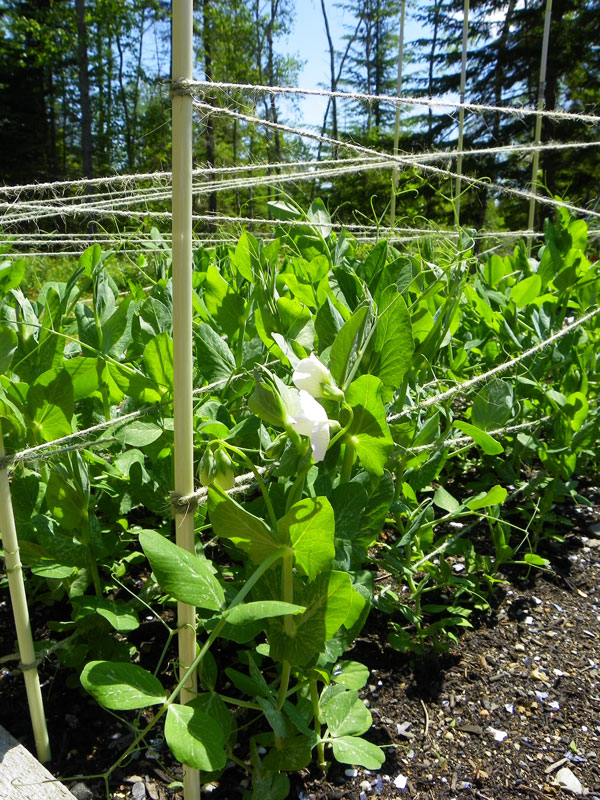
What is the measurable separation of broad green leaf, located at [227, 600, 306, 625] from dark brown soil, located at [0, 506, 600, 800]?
33cm

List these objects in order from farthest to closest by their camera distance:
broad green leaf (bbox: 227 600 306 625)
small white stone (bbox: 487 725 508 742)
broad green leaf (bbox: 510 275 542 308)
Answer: broad green leaf (bbox: 510 275 542 308) < small white stone (bbox: 487 725 508 742) < broad green leaf (bbox: 227 600 306 625)

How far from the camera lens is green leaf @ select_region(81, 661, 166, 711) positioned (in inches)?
25.9

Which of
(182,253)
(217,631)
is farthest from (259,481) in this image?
(182,253)

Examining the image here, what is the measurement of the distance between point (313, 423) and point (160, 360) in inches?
14.7

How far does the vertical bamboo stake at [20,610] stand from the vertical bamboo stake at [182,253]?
0.25 metres

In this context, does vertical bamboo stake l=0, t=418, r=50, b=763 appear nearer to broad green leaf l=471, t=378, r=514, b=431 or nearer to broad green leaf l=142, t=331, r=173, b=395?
broad green leaf l=142, t=331, r=173, b=395

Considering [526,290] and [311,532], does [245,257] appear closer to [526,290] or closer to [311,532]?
[311,532]

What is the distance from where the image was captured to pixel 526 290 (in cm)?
165

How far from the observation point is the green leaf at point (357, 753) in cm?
85

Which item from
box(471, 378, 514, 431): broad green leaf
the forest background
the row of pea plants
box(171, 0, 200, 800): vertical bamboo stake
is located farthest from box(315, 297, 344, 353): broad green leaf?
the forest background

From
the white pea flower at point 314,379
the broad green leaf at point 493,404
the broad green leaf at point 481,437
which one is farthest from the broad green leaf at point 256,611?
the broad green leaf at point 493,404

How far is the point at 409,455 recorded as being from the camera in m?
1.13

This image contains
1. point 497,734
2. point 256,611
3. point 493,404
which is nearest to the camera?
point 256,611

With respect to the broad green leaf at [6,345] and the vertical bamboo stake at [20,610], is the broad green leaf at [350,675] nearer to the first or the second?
the vertical bamboo stake at [20,610]
